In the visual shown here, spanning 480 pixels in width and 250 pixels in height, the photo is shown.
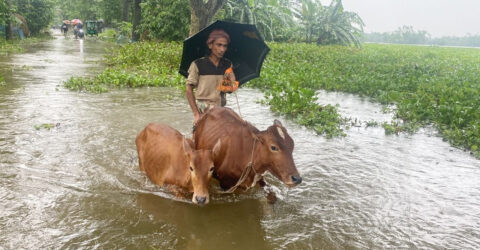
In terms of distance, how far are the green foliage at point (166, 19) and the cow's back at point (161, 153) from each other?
17.6 meters

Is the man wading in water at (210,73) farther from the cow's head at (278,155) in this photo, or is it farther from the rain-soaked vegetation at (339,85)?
the rain-soaked vegetation at (339,85)

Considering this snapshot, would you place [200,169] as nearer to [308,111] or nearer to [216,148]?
[216,148]

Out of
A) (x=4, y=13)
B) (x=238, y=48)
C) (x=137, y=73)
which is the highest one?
(x=4, y=13)

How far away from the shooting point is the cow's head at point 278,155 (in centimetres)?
399

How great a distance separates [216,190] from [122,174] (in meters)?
1.48

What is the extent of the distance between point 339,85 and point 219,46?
320 inches

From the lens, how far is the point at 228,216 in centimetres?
432

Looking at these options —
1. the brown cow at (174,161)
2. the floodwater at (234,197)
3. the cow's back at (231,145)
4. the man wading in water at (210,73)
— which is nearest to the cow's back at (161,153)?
the brown cow at (174,161)

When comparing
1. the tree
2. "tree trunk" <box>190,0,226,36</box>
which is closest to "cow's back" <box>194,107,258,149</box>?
"tree trunk" <box>190,0,226,36</box>

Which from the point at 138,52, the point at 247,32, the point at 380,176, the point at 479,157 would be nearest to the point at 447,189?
the point at 380,176

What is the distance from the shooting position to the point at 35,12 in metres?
32.2

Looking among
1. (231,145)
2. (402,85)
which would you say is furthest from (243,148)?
(402,85)

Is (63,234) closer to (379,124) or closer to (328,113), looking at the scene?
(328,113)

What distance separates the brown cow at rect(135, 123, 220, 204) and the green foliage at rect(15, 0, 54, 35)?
32092mm
